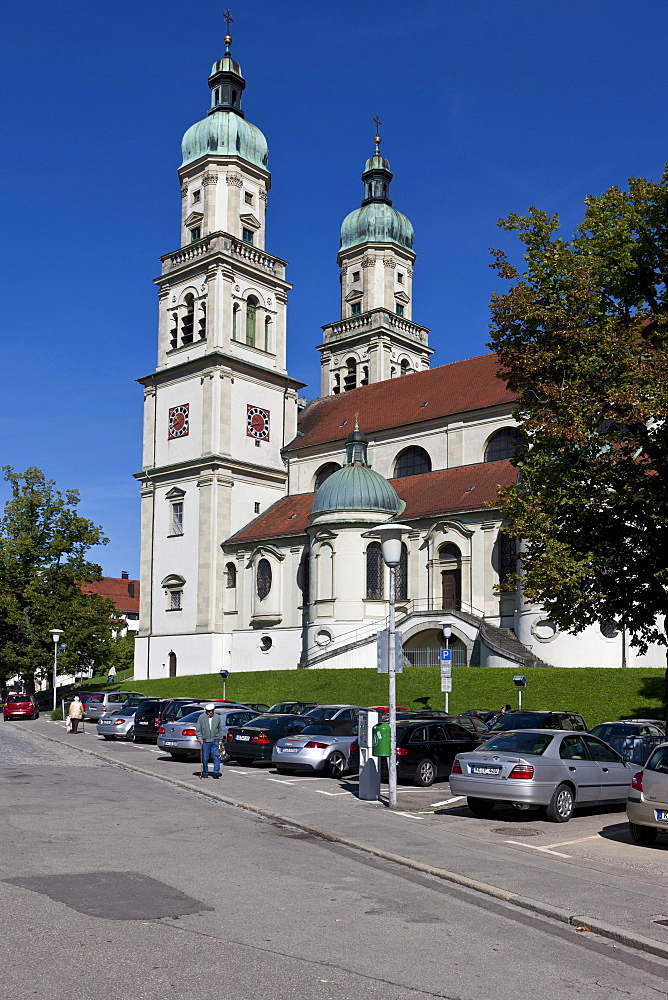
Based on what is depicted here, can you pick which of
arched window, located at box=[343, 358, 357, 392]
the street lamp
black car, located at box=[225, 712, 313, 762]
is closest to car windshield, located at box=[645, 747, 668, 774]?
the street lamp

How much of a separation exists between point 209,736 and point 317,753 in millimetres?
2386

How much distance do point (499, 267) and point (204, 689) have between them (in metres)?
37.4

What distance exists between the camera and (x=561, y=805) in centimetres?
1513

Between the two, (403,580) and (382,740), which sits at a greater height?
(403,580)

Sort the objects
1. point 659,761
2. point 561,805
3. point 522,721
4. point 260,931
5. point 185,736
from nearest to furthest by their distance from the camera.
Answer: point 260,931 < point 659,761 < point 561,805 < point 522,721 < point 185,736

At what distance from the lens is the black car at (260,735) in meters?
24.4

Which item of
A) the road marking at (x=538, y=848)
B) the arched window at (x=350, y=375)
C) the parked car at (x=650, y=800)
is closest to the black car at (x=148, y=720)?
the road marking at (x=538, y=848)

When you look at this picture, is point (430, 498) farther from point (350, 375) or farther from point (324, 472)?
point (350, 375)

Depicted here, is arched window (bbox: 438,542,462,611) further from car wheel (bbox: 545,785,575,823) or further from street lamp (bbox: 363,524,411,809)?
car wheel (bbox: 545,785,575,823)

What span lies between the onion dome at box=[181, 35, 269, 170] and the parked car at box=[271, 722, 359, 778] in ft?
174

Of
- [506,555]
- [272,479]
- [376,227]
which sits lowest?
[506,555]

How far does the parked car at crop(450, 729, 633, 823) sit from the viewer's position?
14812 mm

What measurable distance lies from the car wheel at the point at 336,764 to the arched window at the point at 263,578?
120 feet

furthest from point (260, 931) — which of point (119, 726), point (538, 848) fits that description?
point (119, 726)
